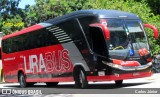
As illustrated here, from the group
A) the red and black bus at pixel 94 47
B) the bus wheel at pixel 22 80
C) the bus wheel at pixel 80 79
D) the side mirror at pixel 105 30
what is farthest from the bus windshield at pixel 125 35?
the bus wheel at pixel 22 80

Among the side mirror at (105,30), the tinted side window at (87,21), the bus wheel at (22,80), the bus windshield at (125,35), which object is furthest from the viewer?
the bus wheel at (22,80)

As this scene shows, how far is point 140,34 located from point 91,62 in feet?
7.60

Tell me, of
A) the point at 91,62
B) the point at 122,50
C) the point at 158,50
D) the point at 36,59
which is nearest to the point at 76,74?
the point at 91,62

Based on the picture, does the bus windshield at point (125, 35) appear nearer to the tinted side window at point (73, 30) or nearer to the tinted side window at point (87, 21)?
the tinted side window at point (87, 21)

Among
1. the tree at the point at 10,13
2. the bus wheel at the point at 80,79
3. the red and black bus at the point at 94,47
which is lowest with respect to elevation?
the bus wheel at the point at 80,79

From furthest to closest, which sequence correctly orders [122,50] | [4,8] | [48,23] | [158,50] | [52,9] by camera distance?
[4,8]
[52,9]
[158,50]
[48,23]
[122,50]

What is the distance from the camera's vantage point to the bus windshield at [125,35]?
15430 millimetres

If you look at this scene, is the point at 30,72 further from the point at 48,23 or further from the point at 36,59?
the point at 48,23

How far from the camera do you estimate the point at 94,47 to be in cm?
1569

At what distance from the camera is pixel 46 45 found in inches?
765

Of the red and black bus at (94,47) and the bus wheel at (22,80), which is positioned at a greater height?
the red and black bus at (94,47)

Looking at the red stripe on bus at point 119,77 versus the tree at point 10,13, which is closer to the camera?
the red stripe on bus at point 119,77

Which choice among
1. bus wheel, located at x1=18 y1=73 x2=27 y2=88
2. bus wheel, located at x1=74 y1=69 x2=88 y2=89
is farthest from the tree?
bus wheel, located at x1=74 y1=69 x2=88 y2=89

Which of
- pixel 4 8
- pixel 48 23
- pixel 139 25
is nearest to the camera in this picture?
pixel 139 25
